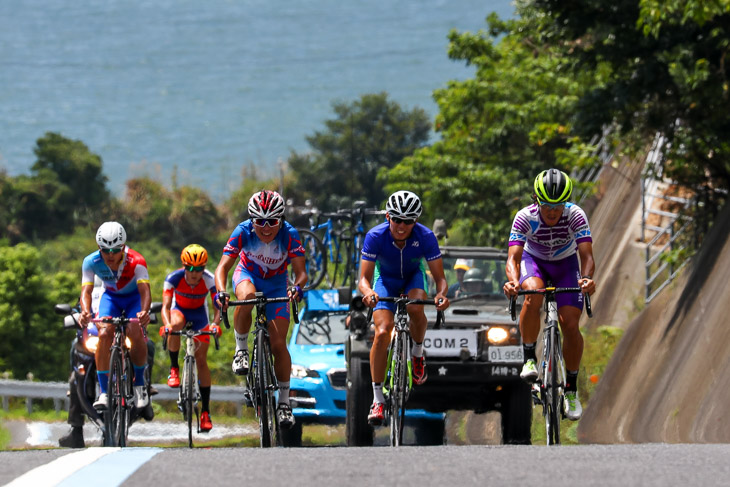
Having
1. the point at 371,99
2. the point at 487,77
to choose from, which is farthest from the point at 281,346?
the point at 371,99

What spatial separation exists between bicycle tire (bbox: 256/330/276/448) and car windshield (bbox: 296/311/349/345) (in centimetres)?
591

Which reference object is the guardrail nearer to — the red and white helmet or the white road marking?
the red and white helmet

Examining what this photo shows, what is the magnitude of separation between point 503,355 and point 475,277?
1.80 m

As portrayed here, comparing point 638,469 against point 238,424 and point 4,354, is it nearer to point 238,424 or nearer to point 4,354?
point 238,424

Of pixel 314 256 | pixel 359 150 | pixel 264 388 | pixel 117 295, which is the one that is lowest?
pixel 264 388

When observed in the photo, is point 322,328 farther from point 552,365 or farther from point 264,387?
point 552,365

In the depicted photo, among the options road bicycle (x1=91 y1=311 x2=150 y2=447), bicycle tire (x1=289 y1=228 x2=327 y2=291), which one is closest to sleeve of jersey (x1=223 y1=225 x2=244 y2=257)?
road bicycle (x1=91 y1=311 x2=150 y2=447)

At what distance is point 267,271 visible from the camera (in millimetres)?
12844

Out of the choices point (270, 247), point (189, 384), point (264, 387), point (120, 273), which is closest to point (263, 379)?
point (264, 387)

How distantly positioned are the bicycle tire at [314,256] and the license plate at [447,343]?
11192 mm

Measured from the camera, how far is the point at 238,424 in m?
25.4

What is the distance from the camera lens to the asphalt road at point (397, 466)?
730 centimetres

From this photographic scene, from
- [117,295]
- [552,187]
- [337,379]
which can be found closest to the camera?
[552,187]

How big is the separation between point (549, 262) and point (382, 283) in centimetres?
154
